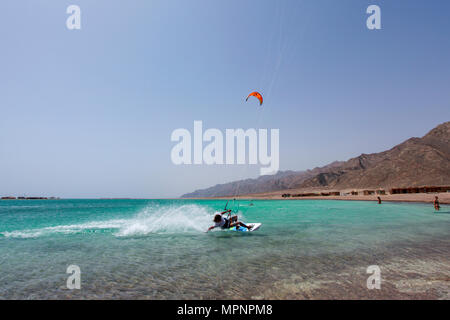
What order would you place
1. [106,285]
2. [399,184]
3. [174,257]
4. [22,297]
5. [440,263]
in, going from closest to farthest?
1. [22,297]
2. [106,285]
3. [440,263]
4. [174,257]
5. [399,184]

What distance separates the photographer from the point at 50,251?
12.6 meters

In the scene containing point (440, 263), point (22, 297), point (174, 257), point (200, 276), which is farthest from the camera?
point (174, 257)

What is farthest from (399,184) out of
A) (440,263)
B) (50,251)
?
(50,251)

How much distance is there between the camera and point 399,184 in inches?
4173

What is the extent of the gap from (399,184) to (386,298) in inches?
4880

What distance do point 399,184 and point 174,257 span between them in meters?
124

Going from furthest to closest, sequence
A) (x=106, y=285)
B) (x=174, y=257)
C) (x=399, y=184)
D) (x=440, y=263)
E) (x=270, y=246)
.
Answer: (x=399, y=184)
(x=270, y=246)
(x=174, y=257)
(x=440, y=263)
(x=106, y=285)

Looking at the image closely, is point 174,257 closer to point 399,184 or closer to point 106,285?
point 106,285

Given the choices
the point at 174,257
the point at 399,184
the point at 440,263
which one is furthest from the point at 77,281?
the point at 399,184

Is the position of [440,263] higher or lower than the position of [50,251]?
higher
